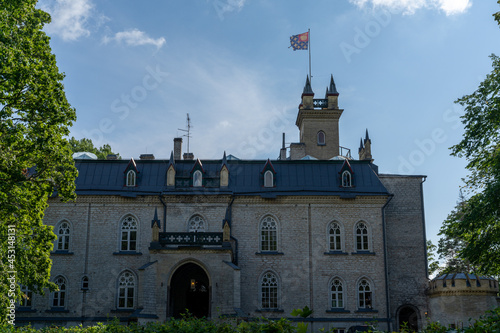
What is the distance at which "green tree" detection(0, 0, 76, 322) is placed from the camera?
62.5 ft

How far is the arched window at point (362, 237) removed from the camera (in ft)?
107

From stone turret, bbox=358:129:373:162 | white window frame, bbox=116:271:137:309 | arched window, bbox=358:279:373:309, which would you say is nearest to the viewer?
white window frame, bbox=116:271:137:309

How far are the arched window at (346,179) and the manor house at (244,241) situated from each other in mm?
72

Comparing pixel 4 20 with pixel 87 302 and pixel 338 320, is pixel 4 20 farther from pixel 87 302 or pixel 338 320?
pixel 338 320

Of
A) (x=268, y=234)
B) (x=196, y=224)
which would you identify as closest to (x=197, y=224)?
(x=196, y=224)

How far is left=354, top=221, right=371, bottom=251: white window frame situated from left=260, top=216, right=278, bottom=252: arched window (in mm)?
5213

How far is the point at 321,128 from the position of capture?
2106 inches

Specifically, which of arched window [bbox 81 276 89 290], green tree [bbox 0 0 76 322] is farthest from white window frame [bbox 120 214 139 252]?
green tree [bbox 0 0 76 322]

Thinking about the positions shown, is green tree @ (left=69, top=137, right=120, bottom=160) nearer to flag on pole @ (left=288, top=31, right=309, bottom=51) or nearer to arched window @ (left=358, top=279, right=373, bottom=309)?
flag on pole @ (left=288, top=31, right=309, bottom=51)

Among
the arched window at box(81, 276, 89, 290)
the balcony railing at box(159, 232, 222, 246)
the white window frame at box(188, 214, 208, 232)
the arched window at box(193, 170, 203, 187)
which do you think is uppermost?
the arched window at box(193, 170, 203, 187)

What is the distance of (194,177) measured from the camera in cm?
3372

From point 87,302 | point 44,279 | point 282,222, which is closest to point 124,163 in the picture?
point 87,302

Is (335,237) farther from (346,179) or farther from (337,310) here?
(337,310)

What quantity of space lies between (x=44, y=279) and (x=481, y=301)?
24971 millimetres
